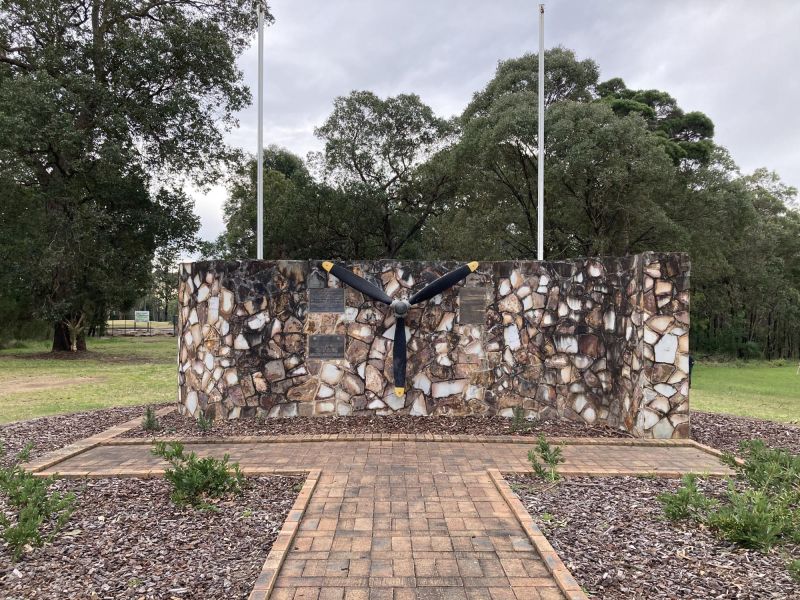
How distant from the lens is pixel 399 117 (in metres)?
22.8

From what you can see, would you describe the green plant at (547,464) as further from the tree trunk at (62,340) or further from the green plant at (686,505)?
the tree trunk at (62,340)

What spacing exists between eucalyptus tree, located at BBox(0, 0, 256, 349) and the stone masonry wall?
13063mm

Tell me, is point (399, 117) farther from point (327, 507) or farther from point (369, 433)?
point (327, 507)

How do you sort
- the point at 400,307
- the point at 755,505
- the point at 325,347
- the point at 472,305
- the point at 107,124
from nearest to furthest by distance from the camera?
the point at 755,505 → the point at 400,307 → the point at 325,347 → the point at 472,305 → the point at 107,124

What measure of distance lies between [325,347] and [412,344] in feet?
4.06

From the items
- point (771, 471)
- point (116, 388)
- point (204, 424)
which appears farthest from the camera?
point (116, 388)

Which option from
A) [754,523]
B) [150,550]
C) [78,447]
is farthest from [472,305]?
[78,447]

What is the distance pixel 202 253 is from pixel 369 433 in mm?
17595

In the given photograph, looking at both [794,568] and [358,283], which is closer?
[794,568]

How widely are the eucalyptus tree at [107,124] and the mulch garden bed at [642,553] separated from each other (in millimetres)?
17947

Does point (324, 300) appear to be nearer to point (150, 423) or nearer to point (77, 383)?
point (150, 423)

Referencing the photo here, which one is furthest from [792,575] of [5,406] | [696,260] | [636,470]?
[696,260]

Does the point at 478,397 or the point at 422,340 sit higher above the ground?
the point at 422,340

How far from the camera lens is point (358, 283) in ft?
23.1
